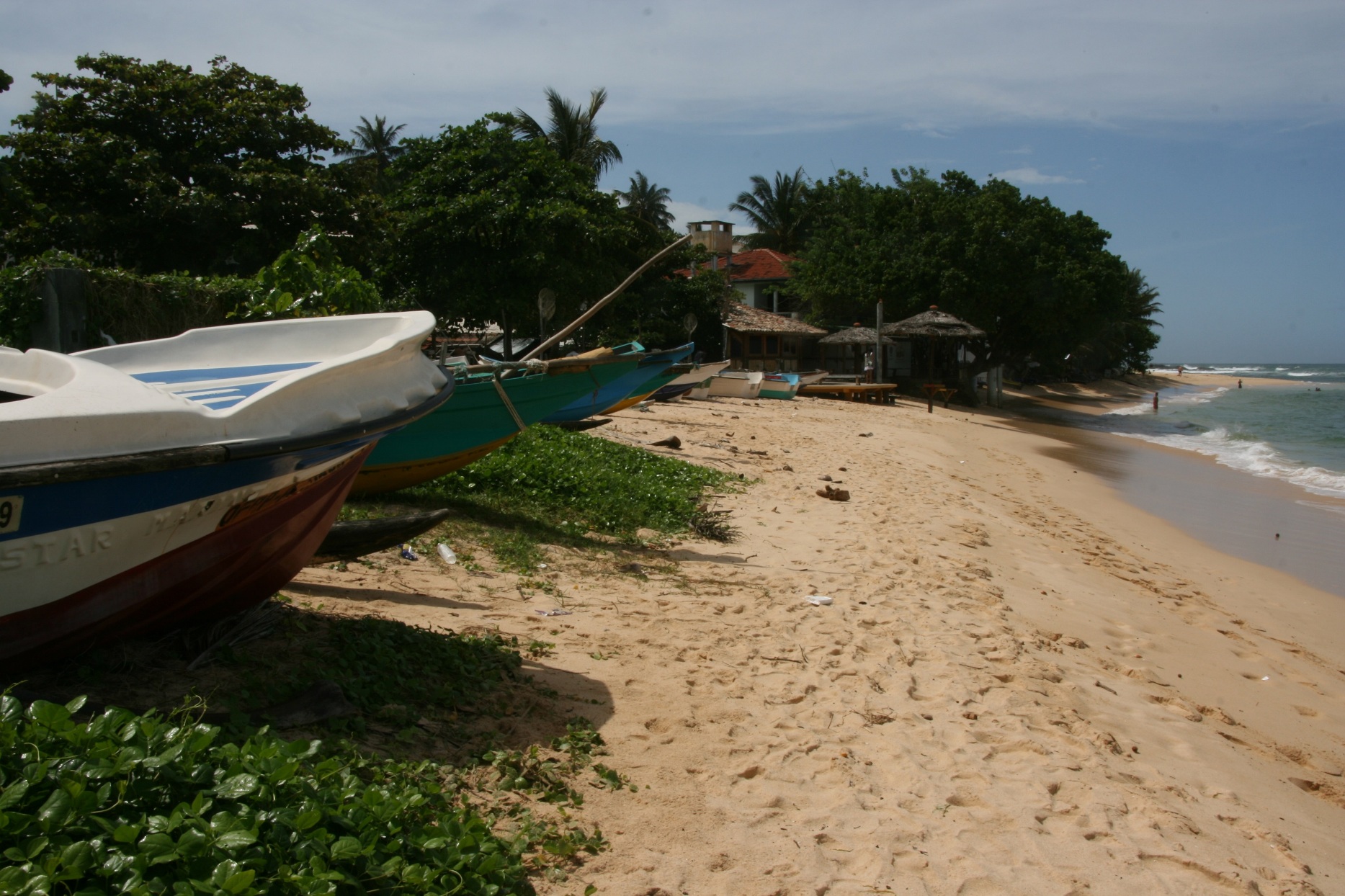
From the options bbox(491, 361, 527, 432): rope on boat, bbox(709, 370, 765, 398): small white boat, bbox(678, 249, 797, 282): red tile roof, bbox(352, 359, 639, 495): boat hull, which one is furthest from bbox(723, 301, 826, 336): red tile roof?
bbox(491, 361, 527, 432): rope on boat

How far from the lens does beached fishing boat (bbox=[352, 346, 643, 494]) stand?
753cm

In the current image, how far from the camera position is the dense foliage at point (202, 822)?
2094 millimetres

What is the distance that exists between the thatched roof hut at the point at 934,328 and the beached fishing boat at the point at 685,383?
8757 millimetres

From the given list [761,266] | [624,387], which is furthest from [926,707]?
[761,266]

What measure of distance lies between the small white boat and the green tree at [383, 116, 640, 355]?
4372 mm

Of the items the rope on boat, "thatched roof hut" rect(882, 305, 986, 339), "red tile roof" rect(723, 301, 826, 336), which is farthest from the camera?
"red tile roof" rect(723, 301, 826, 336)

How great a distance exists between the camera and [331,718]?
3.37 metres

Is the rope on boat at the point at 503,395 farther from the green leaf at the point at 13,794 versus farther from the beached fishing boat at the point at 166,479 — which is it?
the green leaf at the point at 13,794

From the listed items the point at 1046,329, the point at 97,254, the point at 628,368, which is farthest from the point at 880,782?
the point at 1046,329

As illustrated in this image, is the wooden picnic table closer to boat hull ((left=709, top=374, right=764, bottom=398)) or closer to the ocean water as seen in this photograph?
boat hull ((left=709, top=374, right=764, bottom=398))

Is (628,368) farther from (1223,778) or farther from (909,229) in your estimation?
(909,229)

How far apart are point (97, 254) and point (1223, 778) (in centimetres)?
1920

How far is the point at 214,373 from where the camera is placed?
448 centimetres

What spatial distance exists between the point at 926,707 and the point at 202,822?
350 cm
